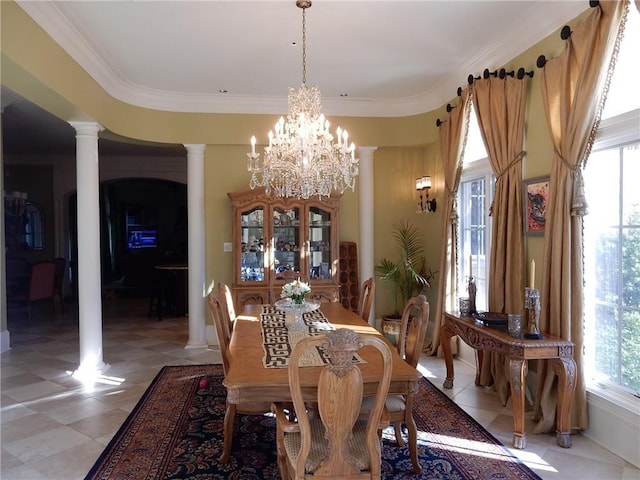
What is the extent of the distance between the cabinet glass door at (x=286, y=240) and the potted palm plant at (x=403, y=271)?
45.0 inches

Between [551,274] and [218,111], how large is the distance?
4097mm

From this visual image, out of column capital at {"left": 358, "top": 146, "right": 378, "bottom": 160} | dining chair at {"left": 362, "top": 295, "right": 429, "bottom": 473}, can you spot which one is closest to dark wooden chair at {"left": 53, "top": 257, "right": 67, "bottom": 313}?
column capital at {"left": 358, "top": 146, "right": 378, "bottom": 160}

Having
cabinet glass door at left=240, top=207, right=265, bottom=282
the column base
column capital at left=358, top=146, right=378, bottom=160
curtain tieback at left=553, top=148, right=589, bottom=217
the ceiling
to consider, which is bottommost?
the column base

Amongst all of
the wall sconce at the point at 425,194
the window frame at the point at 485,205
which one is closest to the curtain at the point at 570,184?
the window frame at the point at 485,205

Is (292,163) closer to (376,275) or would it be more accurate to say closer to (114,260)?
(376,275)

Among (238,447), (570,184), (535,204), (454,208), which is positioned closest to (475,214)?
(454,208)

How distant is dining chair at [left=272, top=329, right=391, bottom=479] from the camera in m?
1.67

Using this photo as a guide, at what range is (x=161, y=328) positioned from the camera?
650 centimetres

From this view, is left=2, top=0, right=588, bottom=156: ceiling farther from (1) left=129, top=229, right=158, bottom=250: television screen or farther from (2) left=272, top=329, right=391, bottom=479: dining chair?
(1) left=129, top=229, right=158, bottom=250: television screen

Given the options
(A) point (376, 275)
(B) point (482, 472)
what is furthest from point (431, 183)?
(B) point (482, 472)

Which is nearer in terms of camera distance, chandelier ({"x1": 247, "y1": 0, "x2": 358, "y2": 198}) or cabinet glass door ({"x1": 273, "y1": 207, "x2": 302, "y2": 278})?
chandelier ({"x1": 247, "y1": 0, "x2": 358, "y2": 198})

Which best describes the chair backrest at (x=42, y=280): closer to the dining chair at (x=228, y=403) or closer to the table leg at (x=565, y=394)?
the dining chair at (x=228, y=403)

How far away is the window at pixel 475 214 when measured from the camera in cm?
430

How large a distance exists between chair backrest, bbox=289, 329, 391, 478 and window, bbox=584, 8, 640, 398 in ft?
6.38
